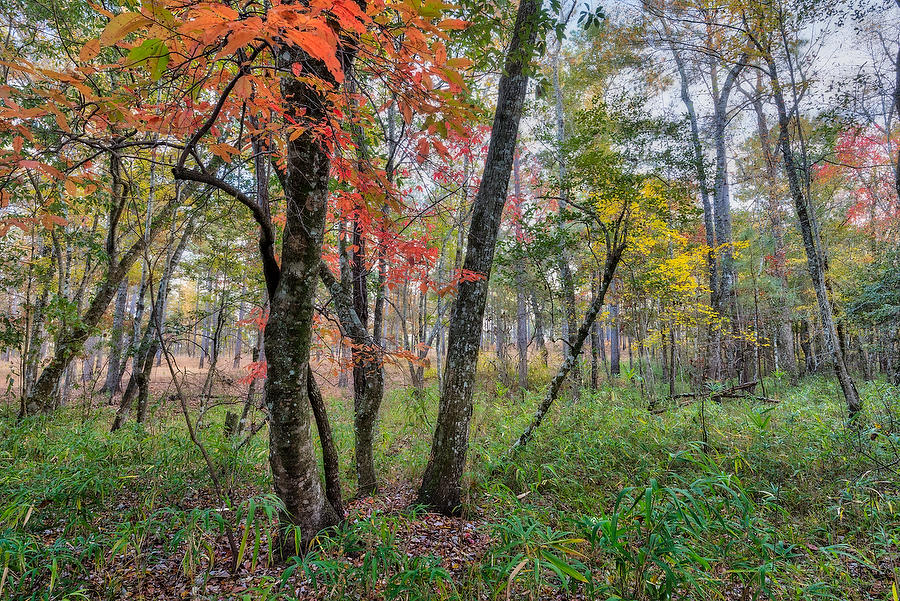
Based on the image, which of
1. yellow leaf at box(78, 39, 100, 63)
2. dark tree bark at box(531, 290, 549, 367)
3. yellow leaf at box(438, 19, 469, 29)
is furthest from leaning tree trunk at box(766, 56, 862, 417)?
yellow leaf at box(78, 39, 100, 63)

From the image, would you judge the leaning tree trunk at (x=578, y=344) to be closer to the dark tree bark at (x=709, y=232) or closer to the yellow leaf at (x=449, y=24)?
the yellow leaf at (x=449, y=24)

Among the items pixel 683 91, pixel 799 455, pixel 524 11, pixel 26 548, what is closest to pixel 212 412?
pixel 26 548

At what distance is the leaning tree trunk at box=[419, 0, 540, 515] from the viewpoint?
11.1 ft

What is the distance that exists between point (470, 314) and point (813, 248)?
5444 millimetres

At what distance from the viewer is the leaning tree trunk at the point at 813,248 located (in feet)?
16.0

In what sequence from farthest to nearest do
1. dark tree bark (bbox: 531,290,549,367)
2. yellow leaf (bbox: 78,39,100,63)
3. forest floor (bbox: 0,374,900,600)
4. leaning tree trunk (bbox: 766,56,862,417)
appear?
dark tree bark (bbox: 531,290,549,367)
leaning tree trunk (bbox: 766,56,862,417)
forest floor (bbox: 0,374,900,600)
yellow leaf (bbox: 78,39,100,63)

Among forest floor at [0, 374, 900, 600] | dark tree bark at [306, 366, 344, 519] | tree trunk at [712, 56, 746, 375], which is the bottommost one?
forest floor at [0, 374, 900, 600]

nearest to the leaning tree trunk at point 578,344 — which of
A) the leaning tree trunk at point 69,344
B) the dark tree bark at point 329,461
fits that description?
the dark tree bark at point 329,461

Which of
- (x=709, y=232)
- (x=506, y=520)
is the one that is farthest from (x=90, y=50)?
(x=709, y=232)

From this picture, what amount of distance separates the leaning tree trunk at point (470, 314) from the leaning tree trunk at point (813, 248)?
15.0ft

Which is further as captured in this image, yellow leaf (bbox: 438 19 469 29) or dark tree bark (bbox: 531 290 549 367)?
dark tree bark (bbox: 531 290 549 367)

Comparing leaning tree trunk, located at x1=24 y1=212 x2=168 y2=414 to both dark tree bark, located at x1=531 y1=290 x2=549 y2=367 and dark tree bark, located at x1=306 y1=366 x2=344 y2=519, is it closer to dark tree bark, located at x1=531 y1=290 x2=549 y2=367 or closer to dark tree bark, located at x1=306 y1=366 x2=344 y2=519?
dark tree bark, located at x1=306 y1=366 x2=344 y2=519

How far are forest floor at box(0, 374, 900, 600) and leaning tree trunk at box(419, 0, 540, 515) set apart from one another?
314 mm

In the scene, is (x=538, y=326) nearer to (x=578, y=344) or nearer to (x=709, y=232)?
(x=578, y=344)
